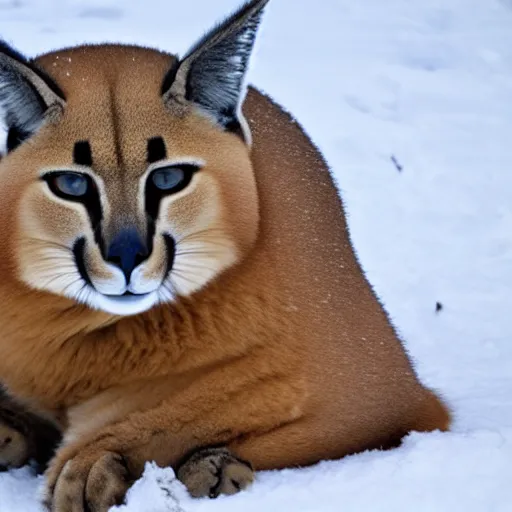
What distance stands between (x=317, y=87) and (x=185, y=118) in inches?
177

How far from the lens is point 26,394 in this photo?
15.2 feet

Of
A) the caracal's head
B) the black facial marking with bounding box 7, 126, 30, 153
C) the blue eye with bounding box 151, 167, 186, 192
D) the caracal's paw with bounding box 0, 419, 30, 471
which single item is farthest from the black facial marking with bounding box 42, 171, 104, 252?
the caracal's paw with bounding box 0, 419, 30, 471

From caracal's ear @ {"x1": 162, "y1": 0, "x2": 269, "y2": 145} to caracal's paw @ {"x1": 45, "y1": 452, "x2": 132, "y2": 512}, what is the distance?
105cm

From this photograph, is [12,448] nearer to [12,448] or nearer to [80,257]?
[12,448]

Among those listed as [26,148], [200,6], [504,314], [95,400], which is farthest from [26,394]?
[200,6]

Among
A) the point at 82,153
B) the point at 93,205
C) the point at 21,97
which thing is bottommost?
the point at 93,205

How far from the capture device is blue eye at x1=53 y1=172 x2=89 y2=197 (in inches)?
160

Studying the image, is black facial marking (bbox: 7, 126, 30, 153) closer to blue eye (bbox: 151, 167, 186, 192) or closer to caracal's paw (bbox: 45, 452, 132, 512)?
blue eye (bbox: 151, 167, 186, 192)

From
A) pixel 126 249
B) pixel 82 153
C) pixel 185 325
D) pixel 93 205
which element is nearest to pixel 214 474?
pixel 185 325

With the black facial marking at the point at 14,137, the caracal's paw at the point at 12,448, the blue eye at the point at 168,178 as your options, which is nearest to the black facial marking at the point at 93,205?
the blue eye at the point at 168,178

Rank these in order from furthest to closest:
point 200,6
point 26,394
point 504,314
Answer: point 200,6
point 504,314
point 26,394

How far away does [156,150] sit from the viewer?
412 cm

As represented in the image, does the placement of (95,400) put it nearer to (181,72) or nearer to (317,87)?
(181,72)

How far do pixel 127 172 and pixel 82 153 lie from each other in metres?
0.14
